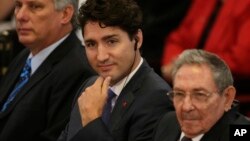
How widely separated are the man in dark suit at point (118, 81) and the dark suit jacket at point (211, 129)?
2.9 inches

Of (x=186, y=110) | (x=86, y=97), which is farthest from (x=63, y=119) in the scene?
(x=186, y=110)

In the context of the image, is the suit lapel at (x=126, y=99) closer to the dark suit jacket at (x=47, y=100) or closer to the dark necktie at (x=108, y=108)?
the dark necktie at (x=108, y=108)

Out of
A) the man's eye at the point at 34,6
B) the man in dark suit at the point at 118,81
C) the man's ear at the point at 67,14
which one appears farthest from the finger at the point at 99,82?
the man's eye at the point at 34,6

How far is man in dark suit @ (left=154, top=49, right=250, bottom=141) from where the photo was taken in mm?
3957

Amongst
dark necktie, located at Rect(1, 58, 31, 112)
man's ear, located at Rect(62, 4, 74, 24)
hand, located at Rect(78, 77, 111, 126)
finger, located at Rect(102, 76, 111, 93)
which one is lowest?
dark necktie, located at Rect(1, 58, 31, 112)

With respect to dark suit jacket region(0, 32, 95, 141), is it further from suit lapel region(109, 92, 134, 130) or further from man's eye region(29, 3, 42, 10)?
suit lapel region(109, 92, 134, 130)

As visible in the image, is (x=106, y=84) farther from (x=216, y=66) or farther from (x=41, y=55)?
(x=41, y=55)

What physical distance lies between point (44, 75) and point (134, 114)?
2.85 ft

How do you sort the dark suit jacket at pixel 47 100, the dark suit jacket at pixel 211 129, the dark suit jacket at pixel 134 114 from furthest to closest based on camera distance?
1. the dark suit jacket at pixel 47 100
2. the dark suit jacket at pixel 134 114
3. the dark suit jacket at pixel 211 129

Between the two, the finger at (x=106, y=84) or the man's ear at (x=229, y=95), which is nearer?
the man's ear at (x=229, y=95)

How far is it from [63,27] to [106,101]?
869 millimetres

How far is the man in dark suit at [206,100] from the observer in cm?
396

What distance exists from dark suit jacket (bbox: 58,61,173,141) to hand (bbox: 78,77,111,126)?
0.16ft

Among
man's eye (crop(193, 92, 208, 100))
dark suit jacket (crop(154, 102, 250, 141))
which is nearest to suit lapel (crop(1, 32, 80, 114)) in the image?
dark suit jacket (crop(154, 102, 250, 141))
